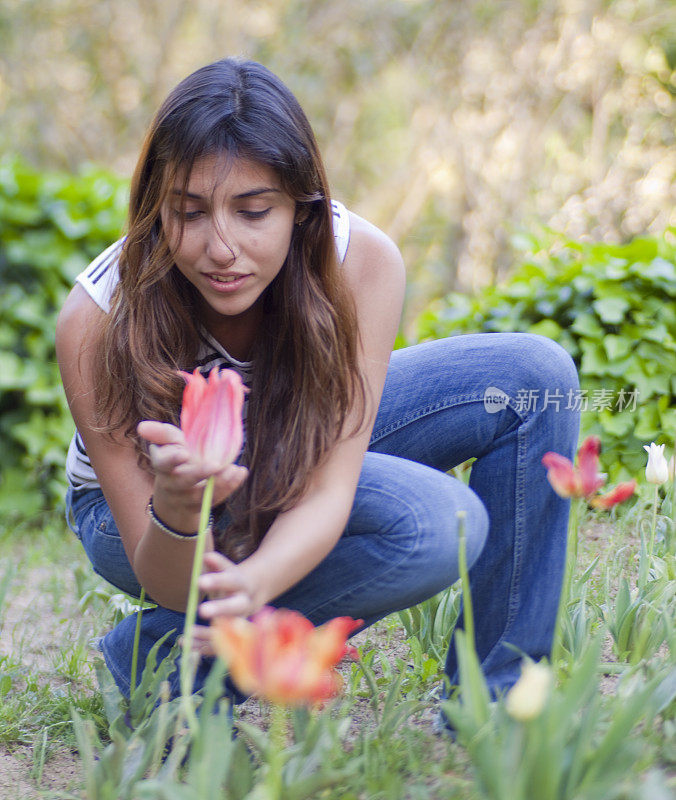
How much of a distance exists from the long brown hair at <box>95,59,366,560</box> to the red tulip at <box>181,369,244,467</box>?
1.57ft

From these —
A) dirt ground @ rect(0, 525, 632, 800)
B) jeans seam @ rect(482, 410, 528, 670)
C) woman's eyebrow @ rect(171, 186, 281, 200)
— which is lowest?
dirt ground @ rect(0, 525, 632, 800)

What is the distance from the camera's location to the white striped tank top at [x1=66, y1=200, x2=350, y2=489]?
5.18 ft

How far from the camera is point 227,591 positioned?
1.08 m

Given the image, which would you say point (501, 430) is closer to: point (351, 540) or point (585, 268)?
point (351, 540)

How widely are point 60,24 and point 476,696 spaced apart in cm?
698

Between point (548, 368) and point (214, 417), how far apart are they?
0.86 metres

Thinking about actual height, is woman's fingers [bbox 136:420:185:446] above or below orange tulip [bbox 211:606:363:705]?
above

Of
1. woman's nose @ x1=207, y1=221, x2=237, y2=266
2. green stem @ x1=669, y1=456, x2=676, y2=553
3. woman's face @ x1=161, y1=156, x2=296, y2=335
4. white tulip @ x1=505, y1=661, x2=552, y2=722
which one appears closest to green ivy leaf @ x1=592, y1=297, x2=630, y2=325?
green stem @ x1=669, y1=456, x2=676, y2=553

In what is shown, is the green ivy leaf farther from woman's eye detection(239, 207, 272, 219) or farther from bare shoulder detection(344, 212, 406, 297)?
woman's eye detection(239, 207, 272, 219)

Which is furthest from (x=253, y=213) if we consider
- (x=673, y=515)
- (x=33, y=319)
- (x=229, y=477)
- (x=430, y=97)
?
(x=430, y=97)

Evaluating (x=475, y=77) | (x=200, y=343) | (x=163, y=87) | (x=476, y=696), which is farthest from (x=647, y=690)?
(x=163, y=87)

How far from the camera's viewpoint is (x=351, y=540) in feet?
5.12

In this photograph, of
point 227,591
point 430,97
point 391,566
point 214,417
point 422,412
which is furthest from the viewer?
point 430,97

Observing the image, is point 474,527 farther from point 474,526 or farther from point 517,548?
point 517,548
